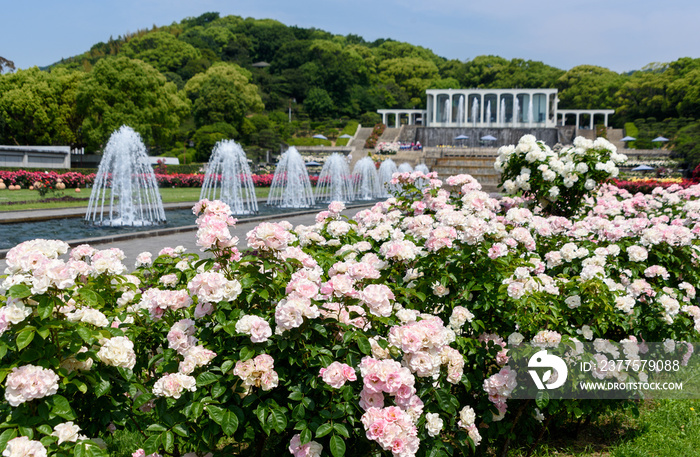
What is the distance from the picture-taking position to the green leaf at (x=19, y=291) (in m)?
1.94

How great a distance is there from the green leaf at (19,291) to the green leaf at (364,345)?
1263mm

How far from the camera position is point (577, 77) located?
221 feet

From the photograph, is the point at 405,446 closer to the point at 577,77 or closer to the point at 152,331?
the point at 152,331

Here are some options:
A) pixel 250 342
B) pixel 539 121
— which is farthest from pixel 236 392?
pixel 539 121

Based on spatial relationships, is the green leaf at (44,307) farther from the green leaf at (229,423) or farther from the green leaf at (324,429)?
the green leaf at (324,429)

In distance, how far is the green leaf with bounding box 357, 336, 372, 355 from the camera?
7.24 feet

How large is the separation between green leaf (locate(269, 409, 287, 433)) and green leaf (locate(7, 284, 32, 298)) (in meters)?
1.02

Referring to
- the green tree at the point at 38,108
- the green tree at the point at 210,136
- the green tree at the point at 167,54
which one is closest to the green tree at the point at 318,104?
the green tree at the point at 210,136

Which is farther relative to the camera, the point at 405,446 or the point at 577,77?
the point at 577,77

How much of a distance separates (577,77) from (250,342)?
2903 inches

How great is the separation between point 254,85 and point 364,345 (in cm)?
6458

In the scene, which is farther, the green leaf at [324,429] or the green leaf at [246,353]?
the green leaf at [246,353]

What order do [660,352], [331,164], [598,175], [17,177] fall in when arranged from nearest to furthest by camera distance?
1. [660,352]
2. [598,175]
3. [17,177]
4. [331,164]

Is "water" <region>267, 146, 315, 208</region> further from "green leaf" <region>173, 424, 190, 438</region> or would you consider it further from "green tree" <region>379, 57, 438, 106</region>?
"green tree" <region>379, 57, 438, 106</region>
